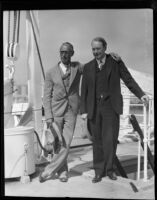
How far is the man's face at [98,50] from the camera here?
3.77m

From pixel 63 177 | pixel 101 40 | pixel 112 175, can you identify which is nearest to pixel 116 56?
pixel 101 40

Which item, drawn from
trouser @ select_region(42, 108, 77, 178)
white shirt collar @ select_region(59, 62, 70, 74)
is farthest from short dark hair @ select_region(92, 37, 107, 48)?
trouser @ select_region(42, 108, 77, 178)

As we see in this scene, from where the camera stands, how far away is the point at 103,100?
3809 millimetres

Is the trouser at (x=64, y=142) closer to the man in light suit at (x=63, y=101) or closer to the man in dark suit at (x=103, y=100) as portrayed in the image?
the man in light suit at (x=63, y=101)

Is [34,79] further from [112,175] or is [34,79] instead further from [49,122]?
[112,175]

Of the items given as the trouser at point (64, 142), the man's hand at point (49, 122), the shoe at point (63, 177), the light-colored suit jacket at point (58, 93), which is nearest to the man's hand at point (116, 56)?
the light-colored suit jacket at point (58, 93)

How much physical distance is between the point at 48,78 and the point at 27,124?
0.63m

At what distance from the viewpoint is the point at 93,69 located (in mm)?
3822

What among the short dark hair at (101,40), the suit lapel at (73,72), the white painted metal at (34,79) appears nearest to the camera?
the short dark hair at (101,40)

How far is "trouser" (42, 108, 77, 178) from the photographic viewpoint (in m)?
3.92

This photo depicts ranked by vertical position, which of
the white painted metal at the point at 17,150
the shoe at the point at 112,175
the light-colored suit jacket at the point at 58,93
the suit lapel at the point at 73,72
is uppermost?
the suit lapel at the point at 73,72

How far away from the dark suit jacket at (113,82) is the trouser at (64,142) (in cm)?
25

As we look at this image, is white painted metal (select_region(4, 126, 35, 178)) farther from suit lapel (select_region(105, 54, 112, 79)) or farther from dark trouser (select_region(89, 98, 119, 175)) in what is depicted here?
suit lapel (select_region(105, 54, 112, 79))
